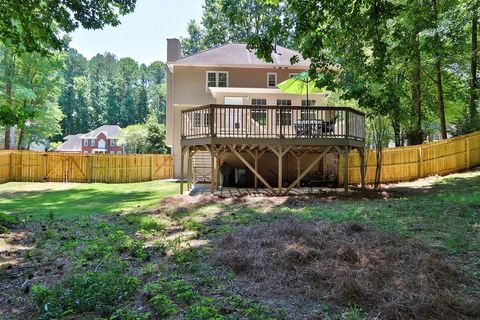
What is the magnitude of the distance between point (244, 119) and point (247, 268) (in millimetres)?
10996

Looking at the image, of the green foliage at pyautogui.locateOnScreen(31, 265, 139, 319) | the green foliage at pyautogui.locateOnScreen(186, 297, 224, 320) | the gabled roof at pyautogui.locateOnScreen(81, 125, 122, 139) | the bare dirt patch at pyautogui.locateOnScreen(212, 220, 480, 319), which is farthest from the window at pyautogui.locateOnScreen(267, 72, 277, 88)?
the gabled roof at pyautogui.locateOnScreen(81, 125, 122, 139)

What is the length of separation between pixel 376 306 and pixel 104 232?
210 inches

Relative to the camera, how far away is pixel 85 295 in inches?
137

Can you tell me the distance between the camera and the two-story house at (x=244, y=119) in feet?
38.7

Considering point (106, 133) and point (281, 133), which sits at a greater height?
point (106, 133)

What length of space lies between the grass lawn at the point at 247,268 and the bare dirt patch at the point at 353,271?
0.01 metres

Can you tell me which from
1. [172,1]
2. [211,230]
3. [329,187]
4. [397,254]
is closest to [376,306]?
[397,254]

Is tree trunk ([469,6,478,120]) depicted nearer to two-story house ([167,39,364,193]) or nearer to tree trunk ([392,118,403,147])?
tree trunk ([392,118,403,147])

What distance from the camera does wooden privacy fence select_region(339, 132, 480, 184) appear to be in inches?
625

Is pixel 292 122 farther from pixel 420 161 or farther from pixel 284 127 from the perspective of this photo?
pixel 420 161

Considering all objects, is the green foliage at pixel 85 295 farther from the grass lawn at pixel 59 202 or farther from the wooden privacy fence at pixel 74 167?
the wooden privacy fence at pixel 74 167

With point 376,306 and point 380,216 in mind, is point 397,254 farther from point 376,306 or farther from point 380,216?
point 380,216

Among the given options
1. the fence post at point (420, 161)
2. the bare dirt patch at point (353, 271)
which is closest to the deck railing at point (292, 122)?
the fence post at point (420, 161)

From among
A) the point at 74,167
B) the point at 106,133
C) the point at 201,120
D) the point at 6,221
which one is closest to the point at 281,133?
the point at 201,120
